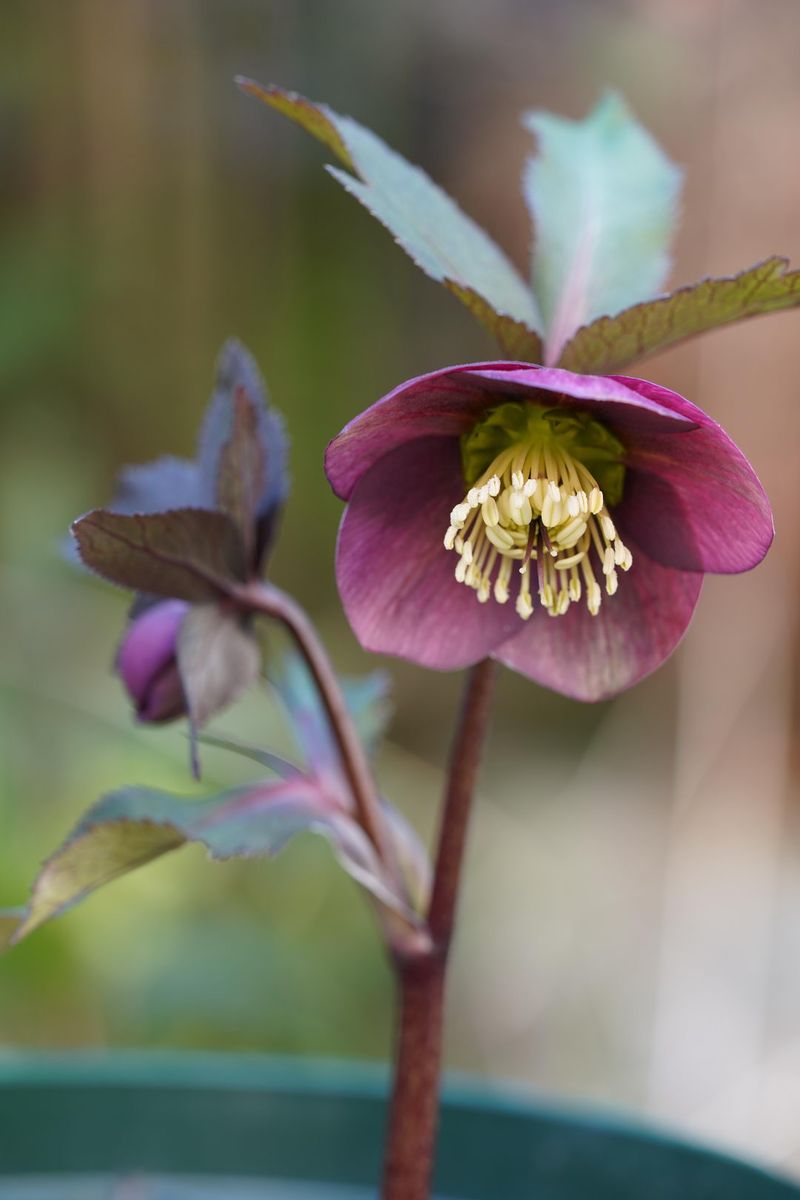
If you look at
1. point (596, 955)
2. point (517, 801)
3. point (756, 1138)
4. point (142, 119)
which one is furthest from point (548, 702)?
point (142, 119)

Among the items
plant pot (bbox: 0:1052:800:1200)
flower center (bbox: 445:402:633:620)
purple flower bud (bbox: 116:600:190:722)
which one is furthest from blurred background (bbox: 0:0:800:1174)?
flower center (bbox: 445:402:633:620)

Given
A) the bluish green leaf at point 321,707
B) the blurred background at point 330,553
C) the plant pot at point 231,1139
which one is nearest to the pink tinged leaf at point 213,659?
the bluish green leaf at point 321,707

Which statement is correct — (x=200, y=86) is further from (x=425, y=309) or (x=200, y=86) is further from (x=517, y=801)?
(x=517, y=801)

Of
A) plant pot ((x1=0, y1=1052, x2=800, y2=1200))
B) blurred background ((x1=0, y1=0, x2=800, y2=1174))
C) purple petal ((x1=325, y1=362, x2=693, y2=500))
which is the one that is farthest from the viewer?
blurred background ((x1=0, y1=0, x2=800, y2=1174))

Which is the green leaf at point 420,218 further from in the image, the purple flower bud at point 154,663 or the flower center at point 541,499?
the purple flower bud at point 154,663

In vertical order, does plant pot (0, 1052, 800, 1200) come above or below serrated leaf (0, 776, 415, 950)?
below

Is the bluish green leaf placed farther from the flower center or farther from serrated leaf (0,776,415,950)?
the flower center
